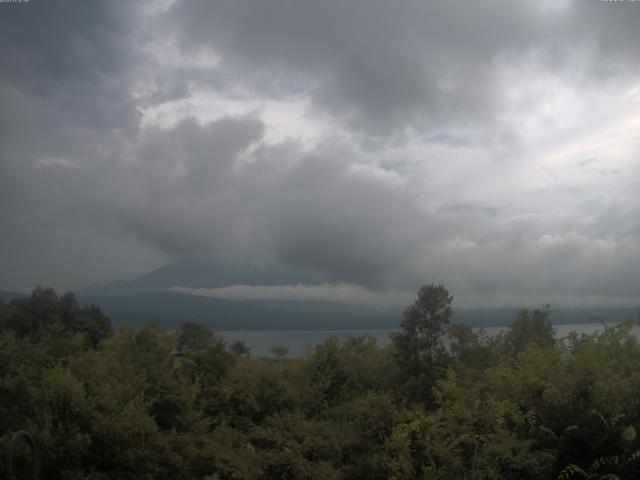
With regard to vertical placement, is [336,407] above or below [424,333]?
below

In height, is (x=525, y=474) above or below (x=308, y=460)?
above

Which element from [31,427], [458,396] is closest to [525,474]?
[458,396]

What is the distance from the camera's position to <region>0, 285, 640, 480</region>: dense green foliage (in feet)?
22.8

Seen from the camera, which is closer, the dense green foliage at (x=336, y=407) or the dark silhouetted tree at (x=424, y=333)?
the dense green foliage at (x=336, y=407)

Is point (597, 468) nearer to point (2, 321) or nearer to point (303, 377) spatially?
point (303, 377)

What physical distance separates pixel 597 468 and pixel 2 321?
2271cm

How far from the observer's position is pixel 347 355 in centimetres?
1427

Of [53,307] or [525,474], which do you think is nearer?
[525,474]

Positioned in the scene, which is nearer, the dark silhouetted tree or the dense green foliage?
the dense green foliage

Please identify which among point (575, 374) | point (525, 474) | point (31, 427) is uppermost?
point (575, 374)

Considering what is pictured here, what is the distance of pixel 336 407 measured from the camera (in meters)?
12.4

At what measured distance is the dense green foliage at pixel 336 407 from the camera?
6961mm

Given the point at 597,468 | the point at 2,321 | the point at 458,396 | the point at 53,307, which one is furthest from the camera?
the point at 53,307

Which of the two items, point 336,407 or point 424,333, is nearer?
point 336,407
